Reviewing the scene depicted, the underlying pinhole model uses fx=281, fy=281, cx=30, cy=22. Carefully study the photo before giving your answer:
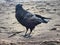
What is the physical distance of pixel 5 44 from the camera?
7.11 meters

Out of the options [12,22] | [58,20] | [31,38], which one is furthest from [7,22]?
[31,38]

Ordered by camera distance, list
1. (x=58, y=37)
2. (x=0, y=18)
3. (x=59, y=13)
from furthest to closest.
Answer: (x=59, y=13), (x=0, y=18), (x=58, y=37)

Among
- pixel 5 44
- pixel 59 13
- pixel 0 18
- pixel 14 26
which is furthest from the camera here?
pixel 59 13

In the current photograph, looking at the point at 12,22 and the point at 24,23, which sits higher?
the point at 24,23

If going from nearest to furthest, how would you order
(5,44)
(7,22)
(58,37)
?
(5,44) → (58,37) → (7,22)

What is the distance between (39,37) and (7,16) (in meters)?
4.39

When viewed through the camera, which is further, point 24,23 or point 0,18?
point 0,18

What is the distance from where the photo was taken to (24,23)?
831 centimetres

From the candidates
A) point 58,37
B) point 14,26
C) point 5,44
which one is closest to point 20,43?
point 5,44

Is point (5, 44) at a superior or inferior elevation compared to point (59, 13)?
superior

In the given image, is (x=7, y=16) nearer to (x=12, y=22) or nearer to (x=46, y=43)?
(x=12, y=22)

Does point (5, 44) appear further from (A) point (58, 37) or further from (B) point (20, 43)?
(A) point (58, 37)

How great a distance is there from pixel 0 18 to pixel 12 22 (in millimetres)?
1198

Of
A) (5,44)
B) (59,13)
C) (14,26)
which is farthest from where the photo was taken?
(59,13)
